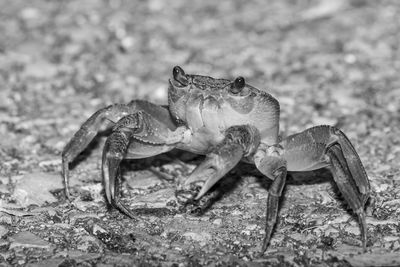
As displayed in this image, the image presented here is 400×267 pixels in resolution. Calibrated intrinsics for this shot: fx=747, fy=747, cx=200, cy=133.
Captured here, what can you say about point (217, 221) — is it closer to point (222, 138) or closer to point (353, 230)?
point (222, 138)

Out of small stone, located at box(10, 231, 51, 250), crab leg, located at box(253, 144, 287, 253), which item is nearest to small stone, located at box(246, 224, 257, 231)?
crab leg, located at box(253, 144, 287, 253)

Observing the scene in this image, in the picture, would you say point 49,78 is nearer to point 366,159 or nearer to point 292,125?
point 292,125

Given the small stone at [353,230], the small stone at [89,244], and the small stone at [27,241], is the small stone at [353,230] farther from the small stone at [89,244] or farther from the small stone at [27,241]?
the small stone at [27,241]

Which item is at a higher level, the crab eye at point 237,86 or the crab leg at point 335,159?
the crab eye at point 237,86

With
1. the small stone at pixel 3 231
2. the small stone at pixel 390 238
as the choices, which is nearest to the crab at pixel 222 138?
the small stone at pixel 390 238

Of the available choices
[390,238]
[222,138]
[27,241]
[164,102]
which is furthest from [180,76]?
[164,102]

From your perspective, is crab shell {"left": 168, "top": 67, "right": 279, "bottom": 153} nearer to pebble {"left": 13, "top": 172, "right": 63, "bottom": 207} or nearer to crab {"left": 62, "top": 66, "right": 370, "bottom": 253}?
crab {"left": 62, "top": 66, "right": 370, "bottom": 253}
